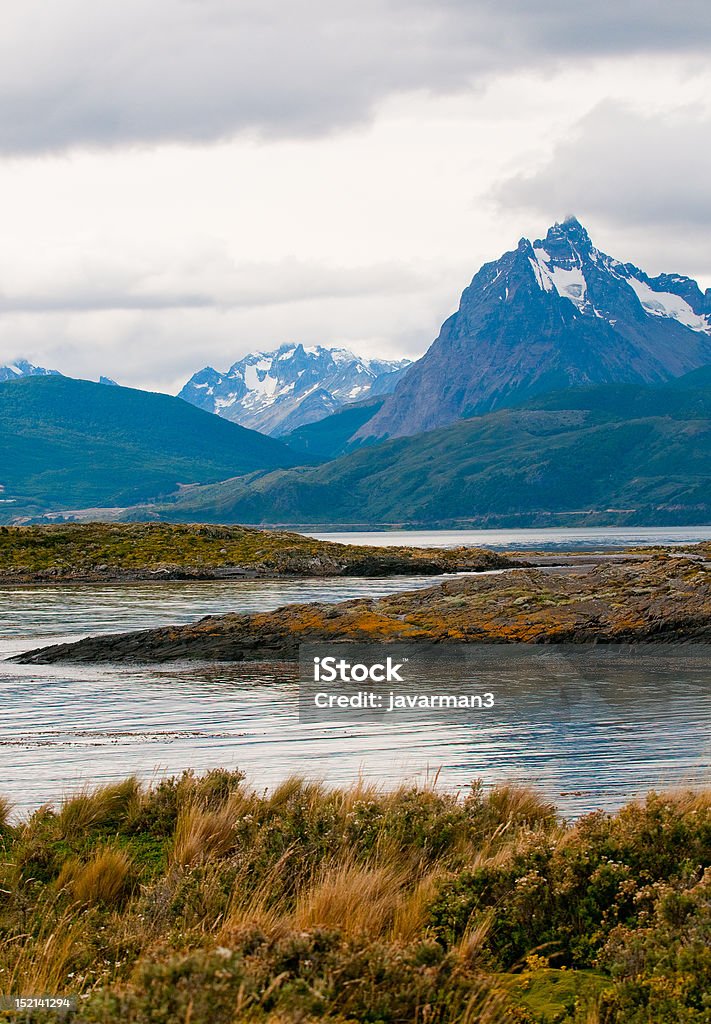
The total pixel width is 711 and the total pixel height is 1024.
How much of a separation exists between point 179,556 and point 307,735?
198 ft

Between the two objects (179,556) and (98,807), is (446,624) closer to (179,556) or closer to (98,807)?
(98,807)

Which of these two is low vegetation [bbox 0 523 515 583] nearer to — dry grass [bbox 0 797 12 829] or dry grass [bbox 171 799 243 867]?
dry grass [bbox 0 797 12 829]

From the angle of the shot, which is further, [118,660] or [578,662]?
[118,660]

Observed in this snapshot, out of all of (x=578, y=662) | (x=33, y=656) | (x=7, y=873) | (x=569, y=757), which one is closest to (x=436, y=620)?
(x=578, y=662)

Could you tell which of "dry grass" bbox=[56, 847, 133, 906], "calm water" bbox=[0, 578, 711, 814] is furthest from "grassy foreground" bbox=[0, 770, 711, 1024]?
"calm water" bbox=[0, 578, 711, 814]

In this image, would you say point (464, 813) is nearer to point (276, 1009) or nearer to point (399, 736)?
point (276, 1009)

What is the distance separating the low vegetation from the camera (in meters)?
72.9

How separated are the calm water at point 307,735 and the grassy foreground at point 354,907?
2636 millimetres

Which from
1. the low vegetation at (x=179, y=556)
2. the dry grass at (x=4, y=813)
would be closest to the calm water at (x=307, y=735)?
the dry grass at (x=4, y=813)

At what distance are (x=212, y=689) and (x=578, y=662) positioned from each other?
991 cm

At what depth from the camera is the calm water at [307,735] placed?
51.1ft

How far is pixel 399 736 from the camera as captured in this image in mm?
19312

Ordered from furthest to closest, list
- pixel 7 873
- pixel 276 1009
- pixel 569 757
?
pixel 569 757 < pixel 7 873 < pixel 276 1009

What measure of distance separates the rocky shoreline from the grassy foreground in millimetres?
18383
